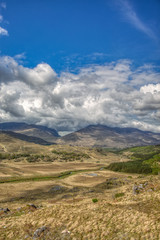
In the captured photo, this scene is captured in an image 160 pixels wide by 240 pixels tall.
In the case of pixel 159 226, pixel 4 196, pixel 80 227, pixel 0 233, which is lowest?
pixel 4 196

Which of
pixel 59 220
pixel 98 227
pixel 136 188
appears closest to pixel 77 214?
pixel 59 220

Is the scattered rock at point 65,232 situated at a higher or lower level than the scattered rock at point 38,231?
higher

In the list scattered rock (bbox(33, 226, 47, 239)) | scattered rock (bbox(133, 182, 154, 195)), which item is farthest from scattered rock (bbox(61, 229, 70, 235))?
scattered rock (bbox(133, 182, 154, 195))

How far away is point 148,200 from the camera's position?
3559 cm

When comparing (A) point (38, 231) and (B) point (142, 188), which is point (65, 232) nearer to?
(A) point (38, 231)

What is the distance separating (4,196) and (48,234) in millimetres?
57429

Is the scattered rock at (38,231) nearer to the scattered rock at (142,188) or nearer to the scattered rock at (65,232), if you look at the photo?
the scattered rock at (65,232)

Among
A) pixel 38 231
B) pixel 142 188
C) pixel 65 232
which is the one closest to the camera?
pixel 65 232

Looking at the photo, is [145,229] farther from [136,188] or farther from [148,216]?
[136,188]

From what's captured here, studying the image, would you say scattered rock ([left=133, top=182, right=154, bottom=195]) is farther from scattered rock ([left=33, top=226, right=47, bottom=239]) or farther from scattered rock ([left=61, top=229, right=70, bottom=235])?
scattered rock ([left=33, top=226, right=47, bottom=239])

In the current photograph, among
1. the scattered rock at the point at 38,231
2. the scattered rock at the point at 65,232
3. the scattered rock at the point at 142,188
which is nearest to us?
the scattered rock at the point at 65,232

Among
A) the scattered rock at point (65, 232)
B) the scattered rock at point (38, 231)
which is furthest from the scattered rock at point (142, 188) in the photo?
the scattered rock at point (38, 231)

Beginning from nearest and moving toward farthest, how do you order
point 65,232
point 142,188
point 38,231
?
point 65,232, point 38,231, point 142,188

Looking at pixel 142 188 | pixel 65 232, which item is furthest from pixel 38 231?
pixel 142 188
